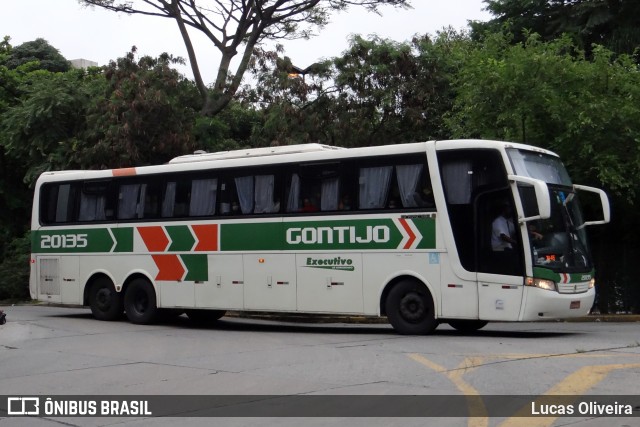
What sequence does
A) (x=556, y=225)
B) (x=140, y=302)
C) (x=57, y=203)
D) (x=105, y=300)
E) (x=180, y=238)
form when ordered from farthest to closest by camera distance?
(x=57, y=203) → (x=105, y=300) → (x=140, y=302) → (x=180, y=238) → (x=556, y=225)

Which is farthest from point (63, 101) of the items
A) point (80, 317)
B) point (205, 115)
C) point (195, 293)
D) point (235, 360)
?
point (235, 360)

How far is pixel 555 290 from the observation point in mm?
14438

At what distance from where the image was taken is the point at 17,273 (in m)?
31.9

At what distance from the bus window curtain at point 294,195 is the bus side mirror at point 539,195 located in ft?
14.2

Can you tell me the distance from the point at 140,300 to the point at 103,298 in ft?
3.78

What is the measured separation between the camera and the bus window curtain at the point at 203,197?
59.4 ft

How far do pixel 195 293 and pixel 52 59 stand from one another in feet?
123

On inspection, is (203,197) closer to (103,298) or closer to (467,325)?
(103,298)

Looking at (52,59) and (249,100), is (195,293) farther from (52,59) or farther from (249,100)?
(52,59)

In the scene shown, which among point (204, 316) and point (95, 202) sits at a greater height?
point (95, 202)

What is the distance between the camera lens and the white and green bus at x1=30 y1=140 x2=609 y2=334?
48.2 ft

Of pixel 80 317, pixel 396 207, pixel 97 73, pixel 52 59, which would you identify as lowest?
pixel 80 317

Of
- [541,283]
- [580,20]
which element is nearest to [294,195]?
[541,283]

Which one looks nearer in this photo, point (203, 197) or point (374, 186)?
point (374, 186)
